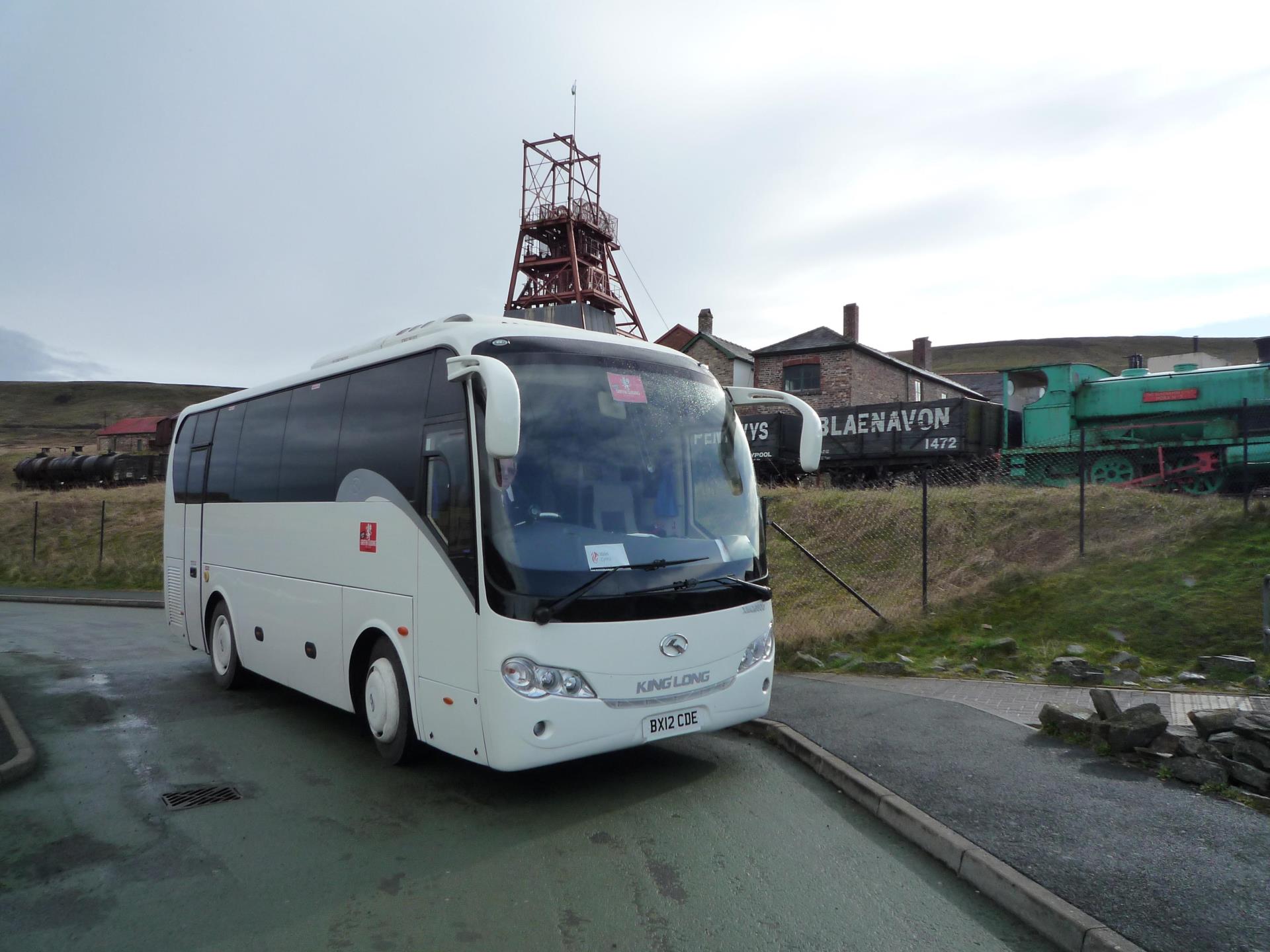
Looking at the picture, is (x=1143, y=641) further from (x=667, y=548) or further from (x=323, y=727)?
(x=323, y=727)

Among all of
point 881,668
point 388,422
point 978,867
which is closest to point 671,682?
point 978,867

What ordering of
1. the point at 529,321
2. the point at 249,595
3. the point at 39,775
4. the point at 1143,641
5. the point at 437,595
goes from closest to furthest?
the point at 437,595
the point at 39,775
the point at 529,321
the point at 249,595
the point at 1143,641

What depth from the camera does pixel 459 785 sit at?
5.96 metres

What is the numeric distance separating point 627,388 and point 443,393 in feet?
4.26

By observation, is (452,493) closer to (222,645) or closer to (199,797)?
(199,797)

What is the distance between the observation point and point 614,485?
18.4 ft

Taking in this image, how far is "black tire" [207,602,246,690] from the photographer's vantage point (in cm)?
905

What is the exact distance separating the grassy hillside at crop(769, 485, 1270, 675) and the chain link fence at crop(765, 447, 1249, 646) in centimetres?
4

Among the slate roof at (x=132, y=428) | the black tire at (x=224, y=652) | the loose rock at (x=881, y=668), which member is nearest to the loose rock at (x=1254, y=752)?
the loose rock at (x=881, y=668)

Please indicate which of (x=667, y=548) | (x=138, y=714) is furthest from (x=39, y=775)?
(x=667, y=548)

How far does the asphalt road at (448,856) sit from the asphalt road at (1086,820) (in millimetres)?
399

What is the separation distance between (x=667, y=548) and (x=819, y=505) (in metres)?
12.7

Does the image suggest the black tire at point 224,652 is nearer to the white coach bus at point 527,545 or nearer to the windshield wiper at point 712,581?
the white coach bus at point 527,545

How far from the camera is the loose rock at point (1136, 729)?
18.7 ft
